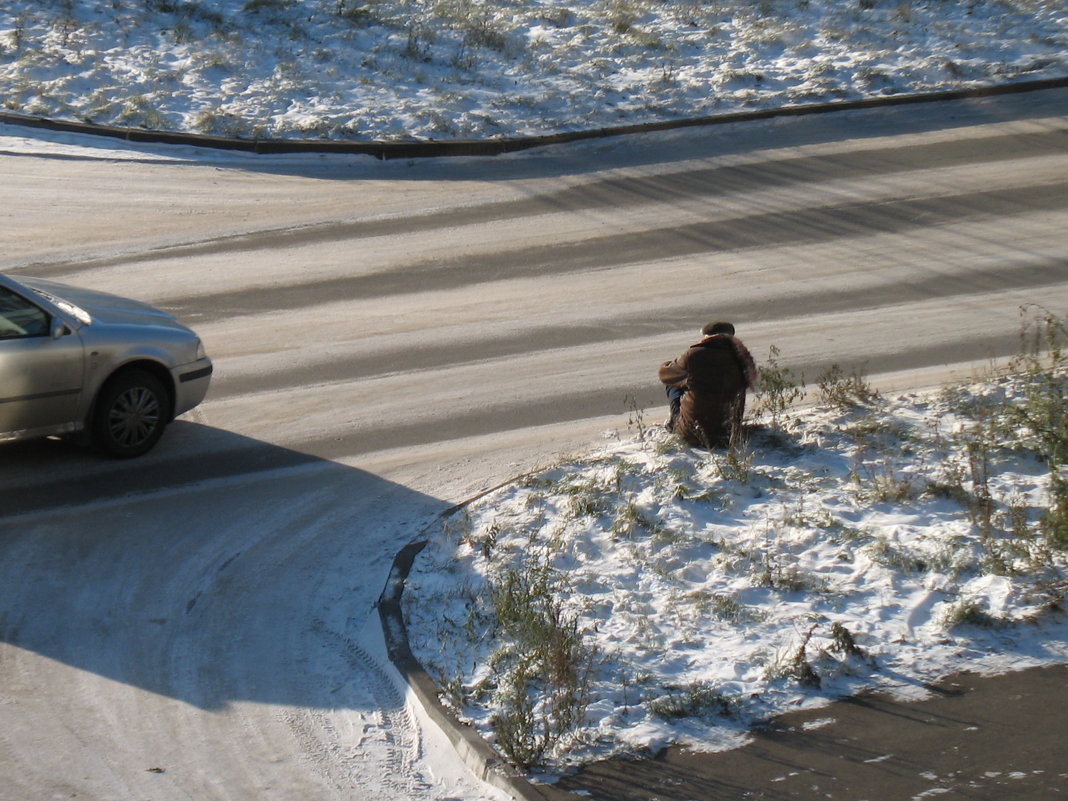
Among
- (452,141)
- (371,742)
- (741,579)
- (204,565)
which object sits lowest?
(371,742)

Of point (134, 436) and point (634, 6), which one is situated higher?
point (634, 6)

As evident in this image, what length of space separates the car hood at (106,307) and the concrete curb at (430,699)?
118 inches

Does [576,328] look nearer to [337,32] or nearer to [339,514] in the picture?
[339,514]

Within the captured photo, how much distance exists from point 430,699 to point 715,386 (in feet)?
11.4

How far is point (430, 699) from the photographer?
6285 millimetres

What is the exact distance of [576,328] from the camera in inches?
479

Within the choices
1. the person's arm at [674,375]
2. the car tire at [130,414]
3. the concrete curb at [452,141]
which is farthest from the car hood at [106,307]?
the concrete curb at [452,141]

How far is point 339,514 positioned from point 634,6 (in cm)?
1514

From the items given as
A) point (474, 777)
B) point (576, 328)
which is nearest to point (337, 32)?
point (576, 328)

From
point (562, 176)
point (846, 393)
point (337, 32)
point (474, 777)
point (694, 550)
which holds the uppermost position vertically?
point (337, 32)

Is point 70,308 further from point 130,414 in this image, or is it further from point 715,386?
point 715,386

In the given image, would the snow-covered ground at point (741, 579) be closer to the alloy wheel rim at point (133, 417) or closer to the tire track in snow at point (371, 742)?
the tire track in snow at point (371, 742)

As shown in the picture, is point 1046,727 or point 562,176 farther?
point 562,176

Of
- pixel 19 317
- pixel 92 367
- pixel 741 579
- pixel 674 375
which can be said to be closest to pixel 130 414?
pixel 92 367
